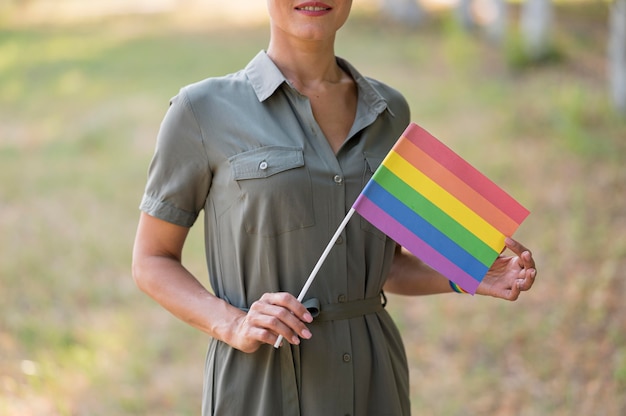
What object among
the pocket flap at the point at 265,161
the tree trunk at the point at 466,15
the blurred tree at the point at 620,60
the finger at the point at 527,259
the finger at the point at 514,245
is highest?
the tree trunk at the point at 466,15

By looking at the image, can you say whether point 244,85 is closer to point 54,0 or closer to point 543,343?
point 543,343

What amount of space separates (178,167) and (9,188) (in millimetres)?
6729

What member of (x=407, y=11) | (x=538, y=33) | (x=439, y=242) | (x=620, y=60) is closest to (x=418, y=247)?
(x=439, y=242)

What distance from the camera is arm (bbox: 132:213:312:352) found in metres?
1.82

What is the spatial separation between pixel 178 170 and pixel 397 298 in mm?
4144

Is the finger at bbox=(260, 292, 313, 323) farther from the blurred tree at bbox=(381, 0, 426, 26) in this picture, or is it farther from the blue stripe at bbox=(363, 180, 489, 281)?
the blurred tree at bbox=(381, 0, 426, 26)

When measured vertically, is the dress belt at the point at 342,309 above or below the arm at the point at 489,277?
below

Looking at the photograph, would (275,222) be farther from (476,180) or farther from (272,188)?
(476,180)

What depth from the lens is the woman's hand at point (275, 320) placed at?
1.81 metres

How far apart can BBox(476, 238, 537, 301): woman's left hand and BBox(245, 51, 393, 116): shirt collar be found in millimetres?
456

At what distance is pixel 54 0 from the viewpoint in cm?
2180

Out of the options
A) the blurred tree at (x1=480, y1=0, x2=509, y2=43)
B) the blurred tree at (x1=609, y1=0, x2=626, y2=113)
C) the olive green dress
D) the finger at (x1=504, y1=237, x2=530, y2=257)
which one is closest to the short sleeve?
the olive green dress

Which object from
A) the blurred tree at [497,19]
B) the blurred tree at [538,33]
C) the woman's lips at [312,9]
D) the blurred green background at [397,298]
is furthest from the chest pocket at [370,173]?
the blurred tree at [497,19]

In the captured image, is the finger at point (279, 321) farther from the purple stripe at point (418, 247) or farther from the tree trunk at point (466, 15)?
the tree trunk at point (466, 15)
